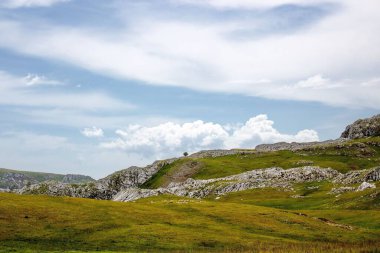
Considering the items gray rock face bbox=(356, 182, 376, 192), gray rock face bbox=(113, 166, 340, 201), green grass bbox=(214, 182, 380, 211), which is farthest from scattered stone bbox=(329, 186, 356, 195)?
gray rock face bbox=(113, 166, 340, 201)

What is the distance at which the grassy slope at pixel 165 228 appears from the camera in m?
63.5

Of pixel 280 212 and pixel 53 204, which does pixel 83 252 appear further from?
pixel 280 212

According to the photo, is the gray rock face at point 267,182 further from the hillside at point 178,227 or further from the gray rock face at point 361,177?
the hillside at point 178,227

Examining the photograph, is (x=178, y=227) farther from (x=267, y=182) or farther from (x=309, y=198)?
(x=267, y=182)

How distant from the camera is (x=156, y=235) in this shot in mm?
69812

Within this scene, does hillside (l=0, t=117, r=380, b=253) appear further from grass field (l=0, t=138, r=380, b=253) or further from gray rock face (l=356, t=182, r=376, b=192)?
gray rock face (l=356, t=182, r=376, b=192)

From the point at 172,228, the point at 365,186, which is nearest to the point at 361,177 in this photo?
the point at 365,186

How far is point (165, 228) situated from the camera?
75.6 m

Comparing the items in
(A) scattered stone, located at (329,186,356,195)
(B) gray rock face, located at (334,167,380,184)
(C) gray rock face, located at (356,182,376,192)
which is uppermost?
(B) gray rock face, located at (334,167,380,184)

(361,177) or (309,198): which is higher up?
(361,177)

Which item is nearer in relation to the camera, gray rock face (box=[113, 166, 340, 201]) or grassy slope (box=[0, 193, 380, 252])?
grassy slope (box=[0, 193, 380, 252])

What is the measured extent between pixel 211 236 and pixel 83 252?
79.1 feet

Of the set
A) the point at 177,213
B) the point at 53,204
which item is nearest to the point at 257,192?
the point at 177,213

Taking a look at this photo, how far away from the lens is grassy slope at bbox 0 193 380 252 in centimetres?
6350
